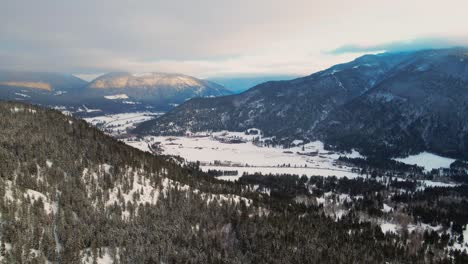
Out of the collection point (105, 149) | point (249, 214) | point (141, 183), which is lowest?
point (249, 214)

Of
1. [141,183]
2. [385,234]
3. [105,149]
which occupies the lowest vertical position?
[385,234]

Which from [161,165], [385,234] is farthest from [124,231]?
[385,234]

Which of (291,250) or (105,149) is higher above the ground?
(105,149)

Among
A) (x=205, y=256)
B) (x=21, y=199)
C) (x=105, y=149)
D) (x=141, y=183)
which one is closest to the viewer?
(x=21, y=199)

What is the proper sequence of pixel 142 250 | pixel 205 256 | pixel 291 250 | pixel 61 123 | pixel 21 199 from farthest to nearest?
pixel 61 123, pixel 291 250, pixel 205 256, pixel 142 250, pixel 21 199

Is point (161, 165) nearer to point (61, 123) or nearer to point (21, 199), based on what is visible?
point (61, 123)

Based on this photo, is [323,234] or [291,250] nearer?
[291,250]

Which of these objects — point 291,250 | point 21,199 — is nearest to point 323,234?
point 291,250

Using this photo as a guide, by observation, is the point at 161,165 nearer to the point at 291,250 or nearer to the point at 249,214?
the point at 249,214
